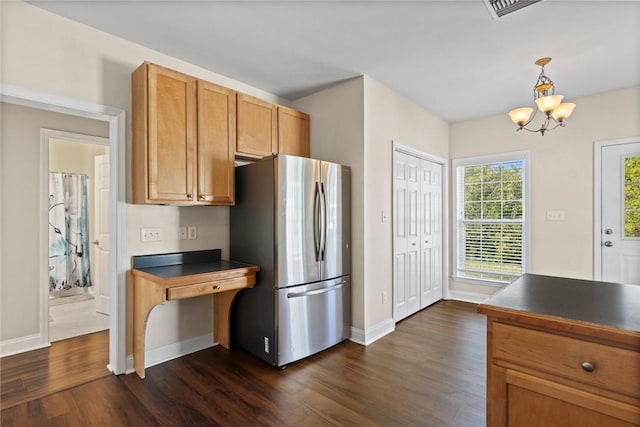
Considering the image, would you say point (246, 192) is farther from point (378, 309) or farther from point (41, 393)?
point (41, 393)

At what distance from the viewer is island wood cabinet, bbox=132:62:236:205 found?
239 centimetres

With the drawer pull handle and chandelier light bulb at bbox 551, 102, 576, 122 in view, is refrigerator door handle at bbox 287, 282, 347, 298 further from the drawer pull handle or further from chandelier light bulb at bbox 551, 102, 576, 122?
chandelier light bulb at bbox 551, 102, 576, 122

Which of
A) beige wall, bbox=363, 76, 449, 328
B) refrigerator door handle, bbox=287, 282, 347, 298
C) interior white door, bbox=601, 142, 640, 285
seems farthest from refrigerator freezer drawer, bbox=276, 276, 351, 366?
interior white door, bbox=601, 142, 640, 285

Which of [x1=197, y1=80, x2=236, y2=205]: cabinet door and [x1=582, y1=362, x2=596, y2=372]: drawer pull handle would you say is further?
[x1=197, y1=80, x2=236, y2=205]: cabinet door

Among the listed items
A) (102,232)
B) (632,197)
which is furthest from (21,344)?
(632,197)

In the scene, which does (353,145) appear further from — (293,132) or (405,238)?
(405,238)

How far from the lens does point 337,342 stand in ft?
9.85

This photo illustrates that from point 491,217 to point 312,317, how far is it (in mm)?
3148

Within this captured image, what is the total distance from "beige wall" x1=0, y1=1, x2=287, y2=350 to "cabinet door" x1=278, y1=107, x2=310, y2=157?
465 mm

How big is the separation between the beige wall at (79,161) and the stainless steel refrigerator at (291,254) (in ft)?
9.36

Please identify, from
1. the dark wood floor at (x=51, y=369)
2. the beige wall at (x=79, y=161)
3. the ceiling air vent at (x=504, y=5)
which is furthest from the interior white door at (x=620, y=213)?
the beige wall at (x=79, y=161)

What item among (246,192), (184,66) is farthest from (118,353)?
(184,66)

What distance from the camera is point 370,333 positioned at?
3137 mm

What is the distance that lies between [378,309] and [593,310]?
2.26 m
